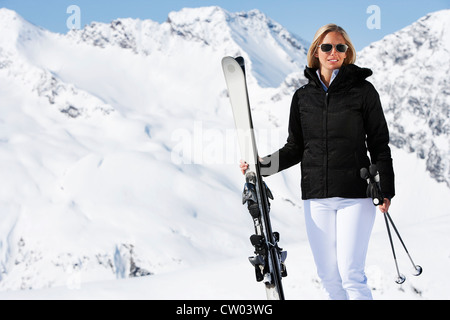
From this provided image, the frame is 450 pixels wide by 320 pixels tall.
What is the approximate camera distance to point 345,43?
426 cm

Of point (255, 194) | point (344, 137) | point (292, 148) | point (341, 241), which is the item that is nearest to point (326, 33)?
point (344, 137)

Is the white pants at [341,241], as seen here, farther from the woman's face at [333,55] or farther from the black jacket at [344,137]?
the woman's face at [333,55]

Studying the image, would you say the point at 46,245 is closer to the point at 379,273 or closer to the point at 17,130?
the point at 17,130

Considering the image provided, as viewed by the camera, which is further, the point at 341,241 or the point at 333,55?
the point at 333,55

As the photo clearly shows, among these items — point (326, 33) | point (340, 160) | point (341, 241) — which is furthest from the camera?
point (326, 33)

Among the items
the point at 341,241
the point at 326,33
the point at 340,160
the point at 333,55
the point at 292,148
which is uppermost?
the point at 326,33

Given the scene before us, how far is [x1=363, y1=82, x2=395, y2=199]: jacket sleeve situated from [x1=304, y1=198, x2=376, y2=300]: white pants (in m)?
0.22

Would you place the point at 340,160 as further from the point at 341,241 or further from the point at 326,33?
the point at 326,33

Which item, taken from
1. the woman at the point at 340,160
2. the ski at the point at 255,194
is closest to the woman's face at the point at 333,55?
the woman at the point at 340,160

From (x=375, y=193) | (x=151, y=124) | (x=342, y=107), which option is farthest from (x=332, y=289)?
(x=151, y=124)

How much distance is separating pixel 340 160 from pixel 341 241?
2.21 feet

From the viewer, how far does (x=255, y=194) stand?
466 centimetres

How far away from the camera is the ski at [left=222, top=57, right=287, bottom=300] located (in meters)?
4.57

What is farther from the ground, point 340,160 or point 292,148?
point 292,148
